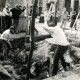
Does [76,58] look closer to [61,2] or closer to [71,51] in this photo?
[71,51]

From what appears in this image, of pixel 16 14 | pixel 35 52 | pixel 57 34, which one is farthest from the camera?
pixel 16 14

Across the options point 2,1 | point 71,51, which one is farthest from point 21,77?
point 2,1

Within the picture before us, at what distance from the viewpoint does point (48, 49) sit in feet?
31.1

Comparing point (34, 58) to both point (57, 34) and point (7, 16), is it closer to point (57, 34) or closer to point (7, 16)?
point (57, 34)

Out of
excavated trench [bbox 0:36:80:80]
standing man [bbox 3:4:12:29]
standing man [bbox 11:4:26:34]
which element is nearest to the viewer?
excavated trench [bbox 0:36:80:80]

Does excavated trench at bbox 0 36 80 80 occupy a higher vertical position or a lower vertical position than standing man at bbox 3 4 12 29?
lower

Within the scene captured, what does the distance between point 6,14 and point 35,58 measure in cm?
493

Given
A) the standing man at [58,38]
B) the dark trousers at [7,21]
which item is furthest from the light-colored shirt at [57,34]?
the dark trousers at [7,21]

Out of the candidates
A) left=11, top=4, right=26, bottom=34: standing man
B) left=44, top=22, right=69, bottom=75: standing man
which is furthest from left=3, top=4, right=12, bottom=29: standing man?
left=44, top=22, right=69, bottom=75: standing man

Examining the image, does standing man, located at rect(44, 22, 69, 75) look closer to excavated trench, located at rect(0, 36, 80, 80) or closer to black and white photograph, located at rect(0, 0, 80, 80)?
black and white photograph, located at rect(0, 0, 80, 80)

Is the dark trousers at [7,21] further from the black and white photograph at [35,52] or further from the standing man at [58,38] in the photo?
the standing man at [58,38]

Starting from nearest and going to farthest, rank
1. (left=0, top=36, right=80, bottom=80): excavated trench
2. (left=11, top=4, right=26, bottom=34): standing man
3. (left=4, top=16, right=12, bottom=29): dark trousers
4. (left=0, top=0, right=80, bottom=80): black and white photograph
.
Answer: (left=0, top=0, right=80, bottom=80): black and white photograph
(left=0, top=36, right=80, bottom=80): excavated trench
(left=11, top=4, right=26, bottom=34): standing man
(left=4, top=16, right=12, bottom=29): dark trousers

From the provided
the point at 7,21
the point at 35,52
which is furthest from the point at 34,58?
the point at 7,21

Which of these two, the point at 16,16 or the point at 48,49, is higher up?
the point at 16,16
